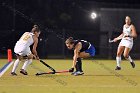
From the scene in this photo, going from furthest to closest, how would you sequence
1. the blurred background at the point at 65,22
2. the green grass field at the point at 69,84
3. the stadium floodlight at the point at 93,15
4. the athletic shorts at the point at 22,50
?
the stadium floodlight at the point at 93,15, the blurred background at the point at 65,22, the athletic shorts at the point at 22,50, the green grass field at the point at 69,84

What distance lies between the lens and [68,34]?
93.0 ft

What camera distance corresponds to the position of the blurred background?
1105 inches

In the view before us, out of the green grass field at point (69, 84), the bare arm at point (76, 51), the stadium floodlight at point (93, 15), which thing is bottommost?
the green grass field at point (69, 84)

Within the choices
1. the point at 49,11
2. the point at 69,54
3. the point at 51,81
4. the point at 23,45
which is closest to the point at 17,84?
the point at 51,81

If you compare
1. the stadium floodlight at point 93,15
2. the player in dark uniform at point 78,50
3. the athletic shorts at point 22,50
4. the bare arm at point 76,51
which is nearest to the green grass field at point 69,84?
the player in dark uniform at point 78,50

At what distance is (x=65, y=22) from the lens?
1208 inches

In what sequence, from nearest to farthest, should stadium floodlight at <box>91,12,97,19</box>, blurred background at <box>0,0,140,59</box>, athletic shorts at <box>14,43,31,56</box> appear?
athletic shorts at <box>14,43,31,56</box> → blurred background at <box>0,0,140,59</box> → stadium floodlight at <box>91,12,97,19</box>

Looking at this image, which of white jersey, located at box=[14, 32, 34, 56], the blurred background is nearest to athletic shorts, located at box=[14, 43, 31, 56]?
white jersey, located at box=[14, 32, 34, 56]

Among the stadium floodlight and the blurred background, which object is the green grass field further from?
the stadium floodlight

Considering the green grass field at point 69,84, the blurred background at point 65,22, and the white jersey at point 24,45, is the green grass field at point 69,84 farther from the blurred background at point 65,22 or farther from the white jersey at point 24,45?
the blurred background at point 65,22

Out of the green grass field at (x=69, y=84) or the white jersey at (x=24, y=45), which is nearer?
the green grass field at (x=69, y=84)

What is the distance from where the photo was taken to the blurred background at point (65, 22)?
2808 cm

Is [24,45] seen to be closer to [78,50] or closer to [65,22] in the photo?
[78,50]

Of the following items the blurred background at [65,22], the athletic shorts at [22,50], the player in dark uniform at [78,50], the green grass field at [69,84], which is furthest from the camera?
the blurred background at [65,22]
